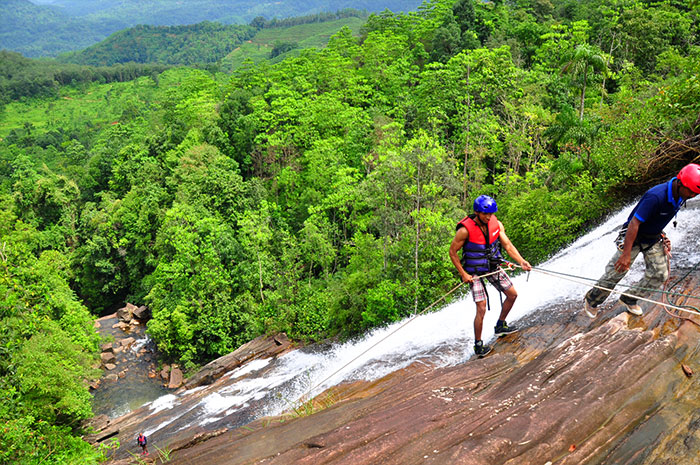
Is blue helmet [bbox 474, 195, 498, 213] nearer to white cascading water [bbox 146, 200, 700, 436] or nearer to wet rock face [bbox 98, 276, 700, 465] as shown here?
white cascading water [bbox 146, 200, 700, 436]

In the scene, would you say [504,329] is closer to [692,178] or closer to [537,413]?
[537,413]

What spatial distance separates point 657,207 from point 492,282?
2642 mm

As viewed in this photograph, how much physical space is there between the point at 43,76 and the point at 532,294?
193372 millimetres

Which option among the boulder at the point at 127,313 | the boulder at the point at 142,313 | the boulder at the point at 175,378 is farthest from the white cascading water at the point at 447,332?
the boulder at the point at 127,313

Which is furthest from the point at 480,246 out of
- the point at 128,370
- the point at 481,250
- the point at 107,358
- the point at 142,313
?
the point at 142,313

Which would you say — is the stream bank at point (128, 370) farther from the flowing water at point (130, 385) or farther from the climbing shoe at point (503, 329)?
the climbing shoe at point (503, 329)

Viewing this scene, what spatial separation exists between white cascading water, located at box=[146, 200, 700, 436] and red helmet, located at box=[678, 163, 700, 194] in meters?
2.76

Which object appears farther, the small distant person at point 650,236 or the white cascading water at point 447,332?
the white cascading water at point 447,332

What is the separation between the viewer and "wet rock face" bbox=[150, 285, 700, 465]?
485cm

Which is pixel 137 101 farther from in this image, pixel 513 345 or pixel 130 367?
pixel 513 345

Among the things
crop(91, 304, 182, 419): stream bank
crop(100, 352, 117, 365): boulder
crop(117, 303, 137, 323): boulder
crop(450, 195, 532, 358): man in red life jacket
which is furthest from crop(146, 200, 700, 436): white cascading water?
crop(117, 303, 137, 323): boulder

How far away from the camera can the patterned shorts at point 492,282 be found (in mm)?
7441

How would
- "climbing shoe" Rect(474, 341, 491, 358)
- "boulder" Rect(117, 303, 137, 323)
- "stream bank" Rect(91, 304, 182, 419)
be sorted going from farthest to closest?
"boulder" Rect(117, 303, 137, 323) < "stream bank" Rect(91, 304, 182, 419) < "climbing shoe" Rect(474, 341, 491, 358)

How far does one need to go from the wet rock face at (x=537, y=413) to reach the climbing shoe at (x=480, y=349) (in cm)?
29
